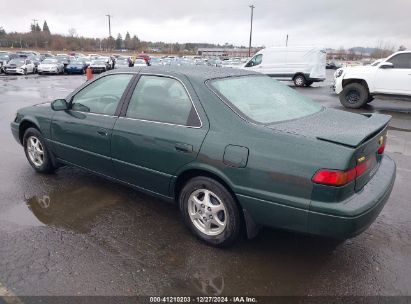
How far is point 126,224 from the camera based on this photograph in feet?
12.0

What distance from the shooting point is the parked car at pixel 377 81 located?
10.6 m

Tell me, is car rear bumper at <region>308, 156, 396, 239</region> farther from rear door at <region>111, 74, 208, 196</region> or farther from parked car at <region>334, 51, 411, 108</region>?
parked car at <region>334, 51, 411, 108</region>

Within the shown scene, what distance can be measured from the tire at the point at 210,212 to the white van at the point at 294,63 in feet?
56.3

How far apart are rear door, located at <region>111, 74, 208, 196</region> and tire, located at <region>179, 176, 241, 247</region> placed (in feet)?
0.77

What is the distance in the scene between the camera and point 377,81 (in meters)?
11.1

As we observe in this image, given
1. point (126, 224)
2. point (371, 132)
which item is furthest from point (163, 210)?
point (371, 132)

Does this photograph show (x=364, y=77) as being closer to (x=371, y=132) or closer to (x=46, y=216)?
(x=371, y=132)

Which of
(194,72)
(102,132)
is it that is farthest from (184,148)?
(102,132)

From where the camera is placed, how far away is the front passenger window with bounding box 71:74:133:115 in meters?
3.90

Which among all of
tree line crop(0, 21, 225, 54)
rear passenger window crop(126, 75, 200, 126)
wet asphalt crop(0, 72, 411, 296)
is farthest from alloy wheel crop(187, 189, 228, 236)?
tree line crop(0, 21, 225, 54)

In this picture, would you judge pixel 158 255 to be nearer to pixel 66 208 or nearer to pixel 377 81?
pixel 66 208

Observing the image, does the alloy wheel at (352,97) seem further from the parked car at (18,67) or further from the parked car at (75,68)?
the parked car at (18,67)

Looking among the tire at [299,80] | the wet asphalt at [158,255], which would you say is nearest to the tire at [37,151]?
the wet asphalt at [158,255]

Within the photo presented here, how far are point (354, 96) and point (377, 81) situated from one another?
834 millimetres
